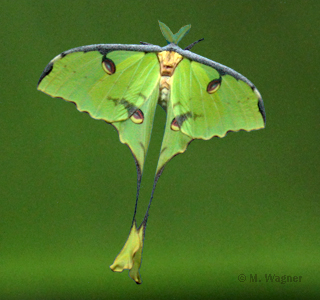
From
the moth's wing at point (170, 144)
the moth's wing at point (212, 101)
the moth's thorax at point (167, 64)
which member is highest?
the moth's thorax at point (167, 64)

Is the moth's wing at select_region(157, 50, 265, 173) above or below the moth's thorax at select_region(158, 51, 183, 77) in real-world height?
below

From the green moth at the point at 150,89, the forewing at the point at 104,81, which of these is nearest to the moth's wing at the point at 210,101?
the green moth at the point at 150,89

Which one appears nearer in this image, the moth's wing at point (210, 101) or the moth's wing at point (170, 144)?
the moth's wing at point (210, 101)

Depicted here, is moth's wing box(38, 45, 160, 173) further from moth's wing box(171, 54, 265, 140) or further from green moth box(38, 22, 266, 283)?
moth's wing box(171, 54, 265, 140)

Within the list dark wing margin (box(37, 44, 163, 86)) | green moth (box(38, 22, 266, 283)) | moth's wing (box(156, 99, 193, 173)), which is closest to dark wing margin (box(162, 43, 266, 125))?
green moth (box(38, 22, 266, 283))

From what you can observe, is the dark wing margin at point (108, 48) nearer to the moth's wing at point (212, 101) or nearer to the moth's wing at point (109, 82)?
the moth's wing at point (109, 82)

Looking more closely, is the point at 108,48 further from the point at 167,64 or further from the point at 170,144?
the point at 170,144

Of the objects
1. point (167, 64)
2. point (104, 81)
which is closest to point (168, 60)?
point (167, 64)

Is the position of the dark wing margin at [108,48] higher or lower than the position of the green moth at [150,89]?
higher

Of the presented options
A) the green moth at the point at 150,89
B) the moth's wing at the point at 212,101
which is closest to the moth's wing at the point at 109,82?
the green moth at the point at 150,89

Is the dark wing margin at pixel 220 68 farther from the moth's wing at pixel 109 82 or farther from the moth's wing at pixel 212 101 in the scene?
the moth's wing at pixel 109 82
